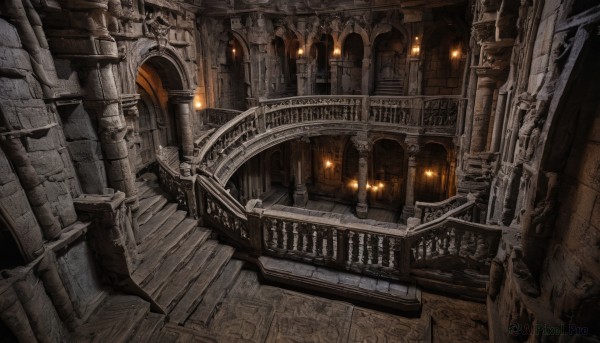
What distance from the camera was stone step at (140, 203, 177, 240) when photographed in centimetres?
701

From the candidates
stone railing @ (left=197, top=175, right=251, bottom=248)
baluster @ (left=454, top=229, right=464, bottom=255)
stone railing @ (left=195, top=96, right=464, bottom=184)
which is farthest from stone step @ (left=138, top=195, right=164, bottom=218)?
baluster @ (left=454, top=229, right=464, bottom=255)

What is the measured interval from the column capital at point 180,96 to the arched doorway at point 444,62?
34.6ft

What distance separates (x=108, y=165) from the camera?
5641 millimetres

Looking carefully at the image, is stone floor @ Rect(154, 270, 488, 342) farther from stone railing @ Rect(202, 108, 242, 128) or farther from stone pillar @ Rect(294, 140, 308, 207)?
stone pillar @ Rect(294, 140, 308, 207)

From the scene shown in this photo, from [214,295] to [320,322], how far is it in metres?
2.29

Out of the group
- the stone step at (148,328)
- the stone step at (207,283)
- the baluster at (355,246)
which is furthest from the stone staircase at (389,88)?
the stone step at (148,328)

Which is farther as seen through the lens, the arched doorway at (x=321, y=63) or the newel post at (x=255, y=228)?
the arched doorway at (x=321, y=63)

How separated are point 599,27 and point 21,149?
271 inches

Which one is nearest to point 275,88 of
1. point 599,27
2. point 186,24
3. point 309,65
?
point 309,65

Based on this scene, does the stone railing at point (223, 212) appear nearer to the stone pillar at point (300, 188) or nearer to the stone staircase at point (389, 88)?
the stone pillar at point (300, 188)

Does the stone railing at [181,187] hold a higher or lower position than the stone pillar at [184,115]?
lower

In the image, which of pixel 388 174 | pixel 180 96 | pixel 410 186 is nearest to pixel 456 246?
pixel 410 186

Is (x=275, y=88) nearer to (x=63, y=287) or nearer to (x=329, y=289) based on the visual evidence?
(x=329, y=289)

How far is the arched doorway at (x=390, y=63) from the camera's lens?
15.2m
